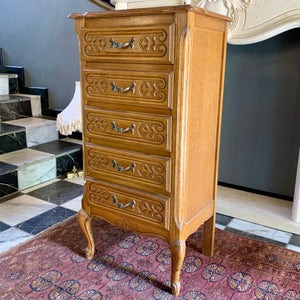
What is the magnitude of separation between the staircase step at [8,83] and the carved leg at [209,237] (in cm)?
225

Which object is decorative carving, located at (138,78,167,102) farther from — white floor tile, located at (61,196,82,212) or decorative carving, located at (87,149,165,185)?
white floor tile, located at (61,196,82,212)

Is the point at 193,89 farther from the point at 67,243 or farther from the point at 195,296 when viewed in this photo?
the point at 67,243

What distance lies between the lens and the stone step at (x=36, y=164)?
80.6 inches

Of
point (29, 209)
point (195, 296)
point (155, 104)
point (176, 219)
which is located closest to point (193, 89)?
point (155, 104)

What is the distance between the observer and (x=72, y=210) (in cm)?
188

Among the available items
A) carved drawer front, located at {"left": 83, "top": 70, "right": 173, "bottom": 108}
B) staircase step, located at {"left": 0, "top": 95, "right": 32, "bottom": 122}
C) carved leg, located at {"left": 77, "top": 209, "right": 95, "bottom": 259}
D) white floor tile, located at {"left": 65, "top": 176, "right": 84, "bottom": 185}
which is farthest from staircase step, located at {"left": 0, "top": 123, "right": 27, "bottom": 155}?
carved drawer front, located at {"left": 83, "top": 70, "right": 173, "bottom": 108}

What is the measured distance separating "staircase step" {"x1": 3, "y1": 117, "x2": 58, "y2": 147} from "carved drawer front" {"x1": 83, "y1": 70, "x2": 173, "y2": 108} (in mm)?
1392

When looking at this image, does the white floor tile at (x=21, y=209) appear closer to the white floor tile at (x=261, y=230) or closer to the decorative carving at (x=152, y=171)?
the decorative carving at (x=152, y=171)

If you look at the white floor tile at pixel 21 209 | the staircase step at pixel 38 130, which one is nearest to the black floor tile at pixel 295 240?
the white floor tile at pixel 21 209

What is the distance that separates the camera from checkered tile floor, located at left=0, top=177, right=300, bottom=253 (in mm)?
1615

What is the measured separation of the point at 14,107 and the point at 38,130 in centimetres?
34

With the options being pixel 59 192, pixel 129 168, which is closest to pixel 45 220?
pixel 59 192

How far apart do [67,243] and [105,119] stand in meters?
0.68

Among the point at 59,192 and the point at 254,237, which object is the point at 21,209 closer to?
the point at 59,192
